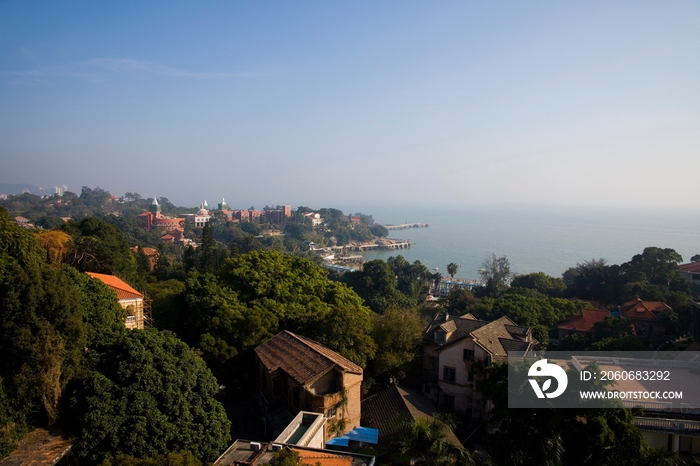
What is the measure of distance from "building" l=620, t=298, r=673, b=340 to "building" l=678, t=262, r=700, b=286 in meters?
7.67

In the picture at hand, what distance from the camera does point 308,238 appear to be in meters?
98.7

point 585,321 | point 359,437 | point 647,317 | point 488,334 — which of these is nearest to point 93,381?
point 359,437

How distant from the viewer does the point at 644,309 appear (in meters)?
24.9

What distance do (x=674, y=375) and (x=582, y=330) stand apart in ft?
49.7

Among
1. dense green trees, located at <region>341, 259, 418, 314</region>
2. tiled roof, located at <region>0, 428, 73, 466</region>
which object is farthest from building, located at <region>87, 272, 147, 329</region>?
dense green trees, located at <region>341, 259, 418, 314</region>

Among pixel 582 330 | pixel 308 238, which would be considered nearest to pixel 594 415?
pixel 582 330

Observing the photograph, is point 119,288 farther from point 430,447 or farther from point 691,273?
point 691,273

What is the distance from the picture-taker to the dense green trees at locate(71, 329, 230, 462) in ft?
26.2

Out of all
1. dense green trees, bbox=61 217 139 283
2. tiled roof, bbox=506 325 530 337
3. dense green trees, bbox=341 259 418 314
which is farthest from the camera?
dense green trees, bbox=341 259 418 314

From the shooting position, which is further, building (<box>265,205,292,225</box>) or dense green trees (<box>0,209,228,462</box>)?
building (<box>265,205,292,225</box>)

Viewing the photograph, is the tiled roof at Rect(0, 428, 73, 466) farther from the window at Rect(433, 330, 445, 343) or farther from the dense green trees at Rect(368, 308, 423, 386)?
the window at Rect(433, 330, 445, 343)

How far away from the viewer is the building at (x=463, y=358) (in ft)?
42.3

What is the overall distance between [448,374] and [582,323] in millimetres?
15016

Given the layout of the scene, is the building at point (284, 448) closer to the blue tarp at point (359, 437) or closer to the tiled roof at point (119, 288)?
the blue tarp at point (359, 437)
